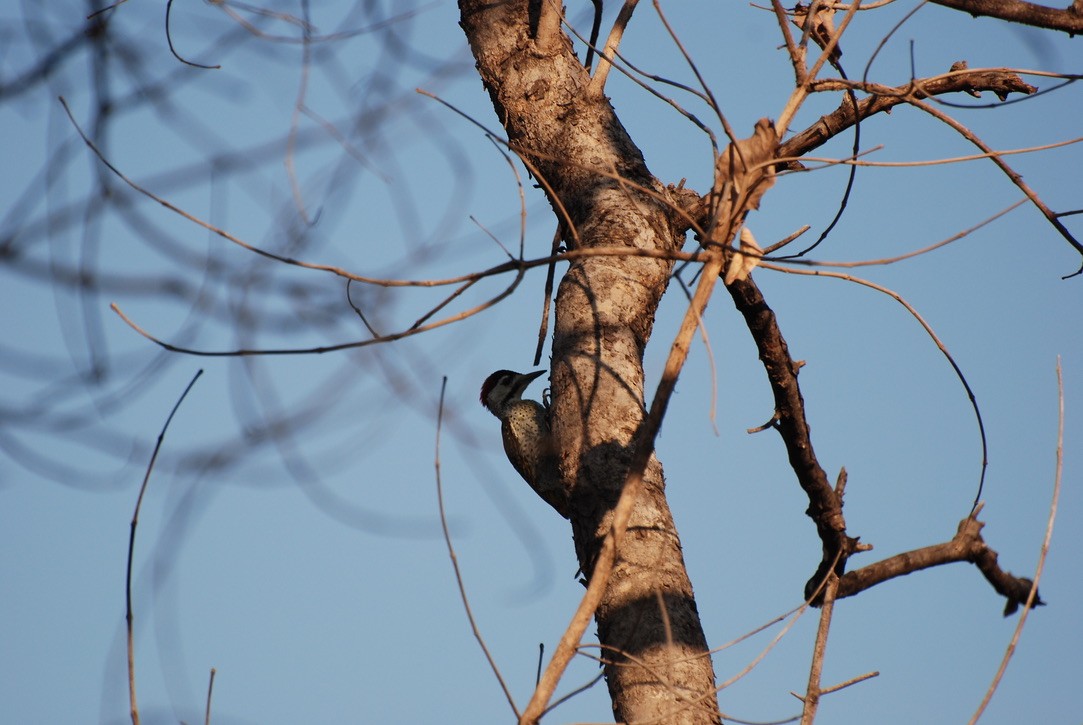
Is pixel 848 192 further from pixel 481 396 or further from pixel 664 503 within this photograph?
pixel 481 396

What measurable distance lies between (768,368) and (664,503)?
21.8 inches

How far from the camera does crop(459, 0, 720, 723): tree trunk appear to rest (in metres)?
2.23

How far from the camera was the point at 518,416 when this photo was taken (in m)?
5.57

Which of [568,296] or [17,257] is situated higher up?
[568,296]

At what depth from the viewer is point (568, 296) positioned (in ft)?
9.43

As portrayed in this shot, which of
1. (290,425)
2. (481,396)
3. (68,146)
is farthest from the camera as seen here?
(481,396)

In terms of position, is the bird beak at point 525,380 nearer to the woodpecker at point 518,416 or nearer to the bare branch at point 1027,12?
the woodpecker at point 518,416

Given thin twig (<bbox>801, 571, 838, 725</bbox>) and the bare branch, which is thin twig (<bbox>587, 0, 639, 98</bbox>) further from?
thin twig (<bbox>801, 571, 838, 725</bbox>)

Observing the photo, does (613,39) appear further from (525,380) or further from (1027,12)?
(525,380)

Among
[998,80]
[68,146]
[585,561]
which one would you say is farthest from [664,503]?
[998,80]

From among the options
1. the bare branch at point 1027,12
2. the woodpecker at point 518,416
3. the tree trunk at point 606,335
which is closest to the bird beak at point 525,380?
the woodpecker at point 518,416

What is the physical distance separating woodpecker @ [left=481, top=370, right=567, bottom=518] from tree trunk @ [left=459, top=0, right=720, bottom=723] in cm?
136

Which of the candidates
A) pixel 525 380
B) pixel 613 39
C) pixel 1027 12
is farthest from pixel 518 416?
pixel 1027 12

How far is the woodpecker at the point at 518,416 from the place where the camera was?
5195mm
